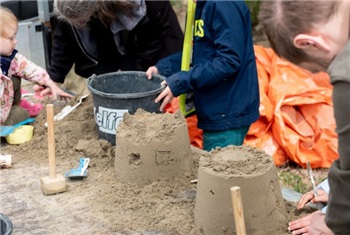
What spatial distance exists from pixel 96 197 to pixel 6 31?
3.78 feet

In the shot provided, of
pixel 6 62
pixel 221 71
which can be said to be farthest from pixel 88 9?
pixel 221 71

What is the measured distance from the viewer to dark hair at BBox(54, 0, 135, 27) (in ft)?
10.7

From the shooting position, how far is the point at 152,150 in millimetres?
2857

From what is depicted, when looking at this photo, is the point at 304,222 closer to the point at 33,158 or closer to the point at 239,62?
the point at 239,62

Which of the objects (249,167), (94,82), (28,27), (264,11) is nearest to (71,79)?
(28,27)

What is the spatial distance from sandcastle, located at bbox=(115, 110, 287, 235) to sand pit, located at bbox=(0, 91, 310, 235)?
0.06 ft

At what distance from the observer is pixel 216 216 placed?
241 cm

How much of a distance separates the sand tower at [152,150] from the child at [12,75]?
3.04 feet

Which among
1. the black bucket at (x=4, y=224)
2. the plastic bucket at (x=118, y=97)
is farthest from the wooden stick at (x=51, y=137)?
the black bucket at (x=4, y=224)

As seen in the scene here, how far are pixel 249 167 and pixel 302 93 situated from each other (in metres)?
1.92

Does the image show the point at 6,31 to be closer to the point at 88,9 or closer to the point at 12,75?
the point at 12,75

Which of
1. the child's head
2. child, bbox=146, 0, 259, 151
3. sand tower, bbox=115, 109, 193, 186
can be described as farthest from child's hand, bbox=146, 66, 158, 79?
the child's head

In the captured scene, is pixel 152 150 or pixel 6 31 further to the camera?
pixel 6 31

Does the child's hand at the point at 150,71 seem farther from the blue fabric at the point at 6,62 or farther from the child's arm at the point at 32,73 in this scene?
the blue fabric at the point at 6,62
